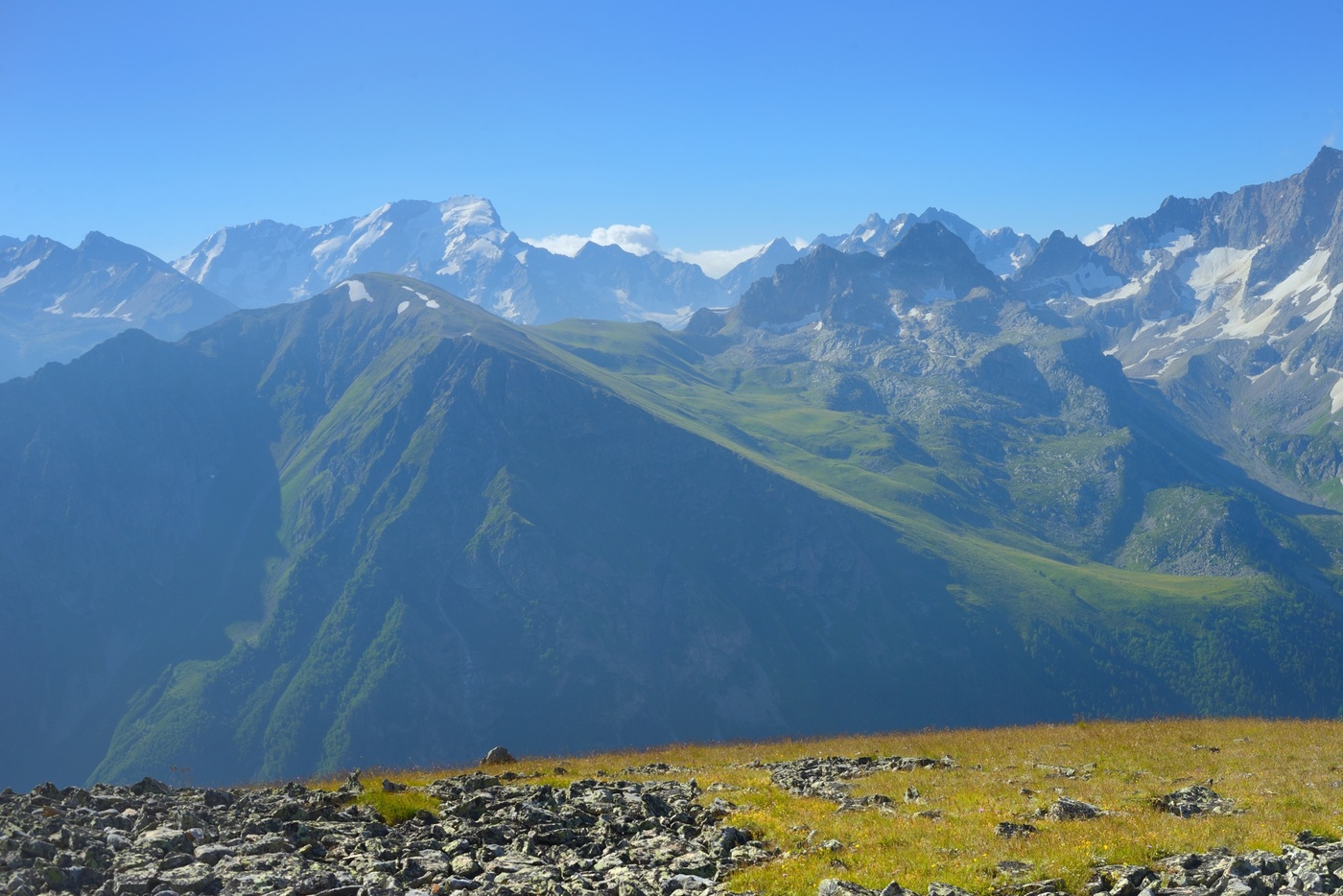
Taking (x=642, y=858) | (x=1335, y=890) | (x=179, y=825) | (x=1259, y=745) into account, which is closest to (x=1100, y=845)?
(x=1335, y=890)

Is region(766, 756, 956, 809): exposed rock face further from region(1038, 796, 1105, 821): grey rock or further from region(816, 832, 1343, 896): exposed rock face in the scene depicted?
region(816, 832, 1343, 896): exposed rock face

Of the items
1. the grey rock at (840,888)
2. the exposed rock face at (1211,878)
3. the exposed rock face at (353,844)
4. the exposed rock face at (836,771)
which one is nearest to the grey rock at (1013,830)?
the exposed rock face at (1211,878)

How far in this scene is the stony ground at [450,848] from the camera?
19969 mm

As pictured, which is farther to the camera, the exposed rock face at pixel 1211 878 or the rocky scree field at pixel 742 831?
the rocky scree field at pixel 742 831

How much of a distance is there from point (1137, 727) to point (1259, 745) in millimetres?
7021

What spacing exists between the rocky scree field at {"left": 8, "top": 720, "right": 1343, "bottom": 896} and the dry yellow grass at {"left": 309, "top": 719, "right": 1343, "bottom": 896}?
112mm

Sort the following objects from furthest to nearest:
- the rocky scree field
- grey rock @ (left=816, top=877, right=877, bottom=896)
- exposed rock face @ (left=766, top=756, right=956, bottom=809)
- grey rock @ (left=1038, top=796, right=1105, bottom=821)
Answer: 1. exposed rock face @ (left=766, top=756, right=956, bottom=809)
2. grey rock @ (left=1038, top=796, right=1105, bottom=821)
3. the rocky scree field
4. grey rock @ (left=816, top=877, right=877, bottom=896)

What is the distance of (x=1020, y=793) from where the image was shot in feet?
95.0

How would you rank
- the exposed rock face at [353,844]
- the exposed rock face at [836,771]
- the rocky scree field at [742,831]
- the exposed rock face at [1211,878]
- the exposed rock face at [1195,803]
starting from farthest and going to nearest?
the exposed rock face at [836,771] → the exposed rock face at [1195,803] → the exposed rock face at [353,844] → the rocky scree field at [742,831] → the exposed rock face at [1211,878]

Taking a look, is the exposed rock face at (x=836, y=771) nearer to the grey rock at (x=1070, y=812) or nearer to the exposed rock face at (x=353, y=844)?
the exposed rock face at (x=353, y=844)

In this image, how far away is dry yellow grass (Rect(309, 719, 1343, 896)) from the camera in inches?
844

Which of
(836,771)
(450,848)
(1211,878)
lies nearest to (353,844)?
(450,848)

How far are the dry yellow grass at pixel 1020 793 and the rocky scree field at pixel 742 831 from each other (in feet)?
0.37

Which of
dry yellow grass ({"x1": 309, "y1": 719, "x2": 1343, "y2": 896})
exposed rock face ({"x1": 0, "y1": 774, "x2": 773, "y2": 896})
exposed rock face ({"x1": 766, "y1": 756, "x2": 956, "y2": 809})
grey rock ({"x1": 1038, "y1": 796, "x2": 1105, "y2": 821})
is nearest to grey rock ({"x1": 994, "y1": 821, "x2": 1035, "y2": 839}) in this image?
dry yellow grass ({"x1": 309, "y1": 719, "x2": 1343, "y2": 896})
